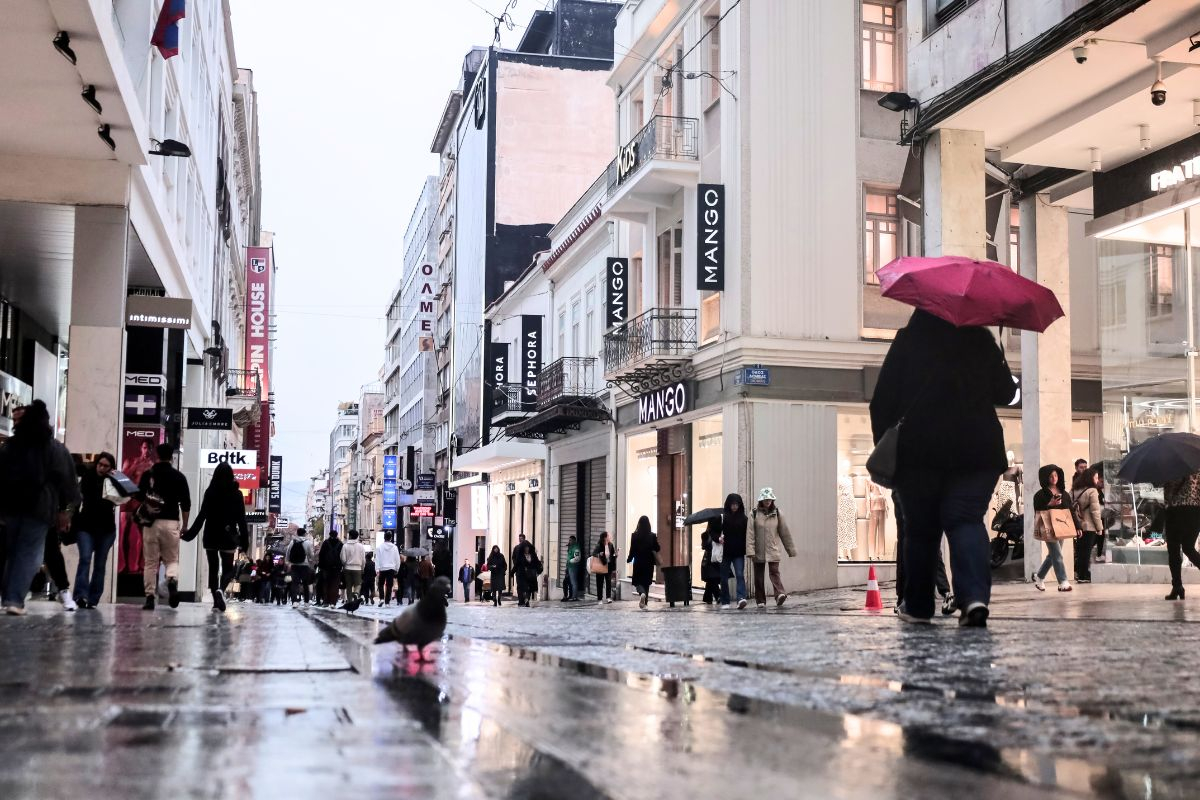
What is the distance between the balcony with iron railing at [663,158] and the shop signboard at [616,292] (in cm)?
327

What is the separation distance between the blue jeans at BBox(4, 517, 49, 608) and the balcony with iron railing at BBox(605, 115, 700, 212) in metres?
17.5

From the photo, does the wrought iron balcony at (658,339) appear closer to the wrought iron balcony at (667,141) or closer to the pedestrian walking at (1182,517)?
the wrought iron balcony at (667,141)

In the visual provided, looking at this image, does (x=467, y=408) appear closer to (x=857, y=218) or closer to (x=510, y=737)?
(x=857, y=218)

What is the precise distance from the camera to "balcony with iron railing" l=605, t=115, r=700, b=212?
2723 cm

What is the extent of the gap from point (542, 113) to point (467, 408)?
12.2 m

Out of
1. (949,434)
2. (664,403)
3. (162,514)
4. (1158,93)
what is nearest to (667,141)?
(664,403)

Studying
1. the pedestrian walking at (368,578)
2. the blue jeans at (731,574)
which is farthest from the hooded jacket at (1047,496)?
the pedestrian walking at (368,578)

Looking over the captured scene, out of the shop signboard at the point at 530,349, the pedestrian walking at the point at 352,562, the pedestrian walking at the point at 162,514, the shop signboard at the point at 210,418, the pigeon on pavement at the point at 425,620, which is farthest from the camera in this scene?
the shop signboard at the point at 530,349

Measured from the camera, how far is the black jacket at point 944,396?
8.76 meters

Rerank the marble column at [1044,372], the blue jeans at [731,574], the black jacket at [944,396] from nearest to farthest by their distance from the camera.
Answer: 1. the black jacket at [944,396]
2. the marble column at [1044,372]
3. the blue jeans at [731,574]

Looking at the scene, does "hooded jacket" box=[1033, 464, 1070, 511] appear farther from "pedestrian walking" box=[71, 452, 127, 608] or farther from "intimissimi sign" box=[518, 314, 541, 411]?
"intimissimi sign" box=[518, 314, 541, 411]

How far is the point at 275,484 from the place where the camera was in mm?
86875

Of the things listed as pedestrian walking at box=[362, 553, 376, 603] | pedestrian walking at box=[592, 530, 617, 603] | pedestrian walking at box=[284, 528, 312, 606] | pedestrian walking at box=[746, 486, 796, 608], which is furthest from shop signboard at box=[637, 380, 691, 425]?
pedestrian walking at box=[362, 553, 376, 603]

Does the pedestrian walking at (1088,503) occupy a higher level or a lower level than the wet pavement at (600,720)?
higher
